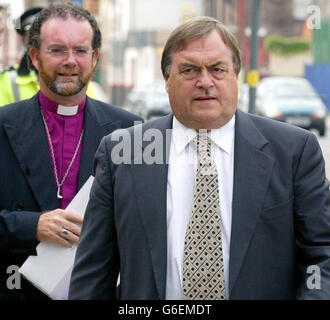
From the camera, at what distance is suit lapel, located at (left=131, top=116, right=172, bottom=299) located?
3.12 m

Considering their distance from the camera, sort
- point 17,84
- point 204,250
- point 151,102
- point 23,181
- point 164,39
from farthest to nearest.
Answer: point 164,39 < point 151,102 < point 17,84 < point 23,181 < point 204,250

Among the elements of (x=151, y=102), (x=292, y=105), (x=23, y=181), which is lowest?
(x=151, y=102)

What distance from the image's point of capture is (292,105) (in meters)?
26.0

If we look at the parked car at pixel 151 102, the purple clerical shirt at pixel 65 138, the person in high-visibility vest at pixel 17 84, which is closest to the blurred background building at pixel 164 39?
the parked car at pixel 151 102

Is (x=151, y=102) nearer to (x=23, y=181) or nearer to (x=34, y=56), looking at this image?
(x=34, y=56)

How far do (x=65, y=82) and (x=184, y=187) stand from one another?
1077mm

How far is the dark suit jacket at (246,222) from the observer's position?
3.11m

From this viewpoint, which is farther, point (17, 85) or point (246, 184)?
point (17, 85)

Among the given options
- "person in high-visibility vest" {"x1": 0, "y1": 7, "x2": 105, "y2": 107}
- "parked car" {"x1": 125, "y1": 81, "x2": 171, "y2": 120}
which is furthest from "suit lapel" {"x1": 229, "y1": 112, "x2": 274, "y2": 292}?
"parked car" {"x1": 125, "y1": 81, "x2": 171, "y2": 120}

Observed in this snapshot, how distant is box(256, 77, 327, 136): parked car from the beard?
2126cm

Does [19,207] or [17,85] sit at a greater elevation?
[17,85]

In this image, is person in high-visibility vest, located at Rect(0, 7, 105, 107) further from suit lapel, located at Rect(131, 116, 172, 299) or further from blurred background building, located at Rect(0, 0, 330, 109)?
blurred background building, located at Rect(0, 0, 330, 109)

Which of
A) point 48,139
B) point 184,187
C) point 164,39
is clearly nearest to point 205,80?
point 184,187

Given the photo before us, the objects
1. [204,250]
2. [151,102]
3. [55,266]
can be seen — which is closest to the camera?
[204,250]
